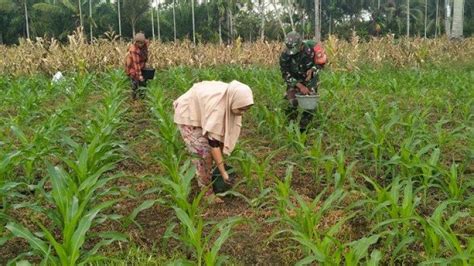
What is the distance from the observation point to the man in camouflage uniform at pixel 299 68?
6.09m

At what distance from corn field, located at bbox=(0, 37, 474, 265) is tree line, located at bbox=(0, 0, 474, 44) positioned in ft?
76.8

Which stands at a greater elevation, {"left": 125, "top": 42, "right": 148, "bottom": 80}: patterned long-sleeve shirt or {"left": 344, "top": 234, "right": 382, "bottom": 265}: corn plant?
{"left": 125, "top": 42, "right": 148, "bottom": 80}: patterned long-sleeve shirt

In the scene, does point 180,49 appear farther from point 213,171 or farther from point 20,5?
point 20,5

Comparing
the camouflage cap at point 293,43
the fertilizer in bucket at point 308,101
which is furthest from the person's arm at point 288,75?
the fertilizer in bucket at point 308,101

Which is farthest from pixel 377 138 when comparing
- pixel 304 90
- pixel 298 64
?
pixel 298 64

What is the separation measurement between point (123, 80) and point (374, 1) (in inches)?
1686

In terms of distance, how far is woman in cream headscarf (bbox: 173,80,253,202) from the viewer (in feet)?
12.2

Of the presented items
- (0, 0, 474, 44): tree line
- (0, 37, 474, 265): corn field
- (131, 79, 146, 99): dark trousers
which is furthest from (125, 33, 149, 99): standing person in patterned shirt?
(0, 0, 474, 44): tree line

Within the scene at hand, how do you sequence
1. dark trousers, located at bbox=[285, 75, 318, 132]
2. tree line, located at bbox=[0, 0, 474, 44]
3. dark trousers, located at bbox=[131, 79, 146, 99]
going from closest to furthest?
1. dark trousers, located at bbox=[285, 75, 318, 132]
2. dark trousers, located at bbox=[131, 79, 146, 99]
3. tree line, located at bbox=[0, 0, 474, 44]

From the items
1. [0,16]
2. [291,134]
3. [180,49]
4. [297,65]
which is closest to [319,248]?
[291,134]

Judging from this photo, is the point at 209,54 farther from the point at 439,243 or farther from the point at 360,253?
the point at 360,253

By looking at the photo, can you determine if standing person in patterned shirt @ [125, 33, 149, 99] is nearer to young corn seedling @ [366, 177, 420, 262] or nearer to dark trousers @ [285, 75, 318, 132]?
dark trousers @ [285, 75, 318, 132]

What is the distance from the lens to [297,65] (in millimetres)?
6176

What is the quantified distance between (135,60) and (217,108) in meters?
4.90
